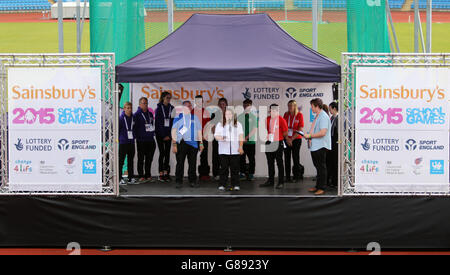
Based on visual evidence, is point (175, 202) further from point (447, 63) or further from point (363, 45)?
point (363, 45)

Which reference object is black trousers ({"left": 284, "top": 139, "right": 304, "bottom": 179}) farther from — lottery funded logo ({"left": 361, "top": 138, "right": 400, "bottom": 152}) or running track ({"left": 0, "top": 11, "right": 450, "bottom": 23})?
running track ({"left": 0, "top": 11, "right": 450, "bottom": 23})

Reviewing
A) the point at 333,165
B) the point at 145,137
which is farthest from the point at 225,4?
the point at 333,165

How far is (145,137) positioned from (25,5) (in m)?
35.4

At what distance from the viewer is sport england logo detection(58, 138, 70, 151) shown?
22.6 feet

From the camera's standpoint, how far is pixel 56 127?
6875mm

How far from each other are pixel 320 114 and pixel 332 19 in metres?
4.83

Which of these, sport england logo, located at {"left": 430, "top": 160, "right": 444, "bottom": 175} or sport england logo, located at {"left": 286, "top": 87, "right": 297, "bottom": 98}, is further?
sport england logo, located at {"left": 286, "top": 87, "right": 297, "bottom": 98}

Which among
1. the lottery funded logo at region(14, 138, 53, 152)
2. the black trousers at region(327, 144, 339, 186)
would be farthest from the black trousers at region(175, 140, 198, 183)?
the black trousers at region(327, 144, 339, 186)

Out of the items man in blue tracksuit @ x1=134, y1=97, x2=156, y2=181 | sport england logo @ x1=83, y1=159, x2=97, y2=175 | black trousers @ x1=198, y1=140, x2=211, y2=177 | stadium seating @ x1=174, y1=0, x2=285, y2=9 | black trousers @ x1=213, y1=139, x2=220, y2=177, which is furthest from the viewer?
stadium seating @ x1=174, y1=0, x2=285, y2=9

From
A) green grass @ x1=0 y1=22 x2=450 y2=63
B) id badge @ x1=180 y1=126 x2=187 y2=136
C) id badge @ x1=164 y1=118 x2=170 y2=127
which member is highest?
green grass @ x1=0 y1=22 x2=450 y2=63

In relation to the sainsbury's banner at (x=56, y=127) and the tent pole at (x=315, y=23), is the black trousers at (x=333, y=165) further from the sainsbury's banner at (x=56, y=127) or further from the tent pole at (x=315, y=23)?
the sainsbury's banner at (x=56, y=127)

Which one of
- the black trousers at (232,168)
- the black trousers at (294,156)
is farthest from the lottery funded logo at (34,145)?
the black trousers at (294,156)

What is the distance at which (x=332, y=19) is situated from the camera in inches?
455

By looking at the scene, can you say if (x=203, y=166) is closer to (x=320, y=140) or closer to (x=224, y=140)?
(x=224, y=140)
